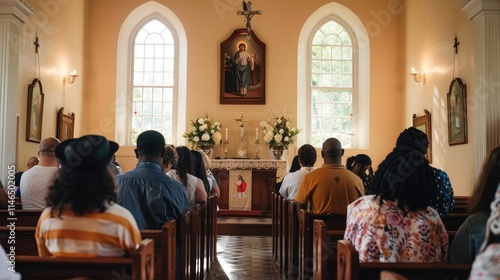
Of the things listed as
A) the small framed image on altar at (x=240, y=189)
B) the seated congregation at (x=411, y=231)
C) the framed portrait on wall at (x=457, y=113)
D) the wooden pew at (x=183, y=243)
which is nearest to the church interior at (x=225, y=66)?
the small framed image on altar at (x=240, y=189)

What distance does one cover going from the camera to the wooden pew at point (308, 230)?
4551mm

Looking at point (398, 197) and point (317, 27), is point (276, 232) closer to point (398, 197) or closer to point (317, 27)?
point (398, 197)

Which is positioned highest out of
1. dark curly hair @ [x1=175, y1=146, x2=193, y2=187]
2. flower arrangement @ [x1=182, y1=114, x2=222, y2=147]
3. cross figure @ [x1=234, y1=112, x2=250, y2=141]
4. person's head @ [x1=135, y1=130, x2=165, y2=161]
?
cross figure @ [x1=234, y1=112, x2=250, y2=141]

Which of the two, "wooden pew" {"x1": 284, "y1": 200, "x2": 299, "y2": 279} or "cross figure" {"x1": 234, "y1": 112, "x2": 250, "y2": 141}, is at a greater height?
"cross figure" {"x1": 234, "y1": 112, "x2": 250, "y2": 141}

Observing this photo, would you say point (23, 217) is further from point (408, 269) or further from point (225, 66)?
point (225, 66)

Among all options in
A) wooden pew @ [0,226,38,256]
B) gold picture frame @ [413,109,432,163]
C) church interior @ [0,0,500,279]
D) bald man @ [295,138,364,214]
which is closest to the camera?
wooden pew @ [0,226,38,256]

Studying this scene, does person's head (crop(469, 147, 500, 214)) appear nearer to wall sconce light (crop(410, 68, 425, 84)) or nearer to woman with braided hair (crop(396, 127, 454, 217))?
woman with braided hair (crop(396, 127, 454, 217))

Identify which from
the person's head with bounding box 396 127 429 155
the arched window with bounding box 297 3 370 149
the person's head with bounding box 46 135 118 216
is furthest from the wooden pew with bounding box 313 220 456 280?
the arched window with bounding box 297 3 370 149

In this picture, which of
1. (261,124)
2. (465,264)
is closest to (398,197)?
(465,264)

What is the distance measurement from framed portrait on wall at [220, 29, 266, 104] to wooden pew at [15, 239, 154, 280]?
405 inches

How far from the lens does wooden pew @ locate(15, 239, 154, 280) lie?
2.42m

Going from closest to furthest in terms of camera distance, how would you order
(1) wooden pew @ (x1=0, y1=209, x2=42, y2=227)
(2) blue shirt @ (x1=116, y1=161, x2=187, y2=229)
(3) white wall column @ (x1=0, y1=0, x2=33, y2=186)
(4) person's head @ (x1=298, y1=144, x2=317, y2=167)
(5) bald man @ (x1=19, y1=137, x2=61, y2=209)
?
1. (2) blue shirt @ (x1=116, y1=161, x2=187, y2=229)
2. (1) wooden pew @ (x1=0, y1=209, x2=42, y2=227)
3. (5) bald man @ (x1=19, y1=137, x2=61, y2=209)
4. (4) person's head @ (x1=298, y1=144, x2=317, y2=167)
5. (3) white wall column @ (x1=0, y1=0, x2=33, y2=186)

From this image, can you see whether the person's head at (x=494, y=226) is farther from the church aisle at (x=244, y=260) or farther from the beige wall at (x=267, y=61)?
the beige wall at (x=267, y=61)

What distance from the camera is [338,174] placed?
4.84m
